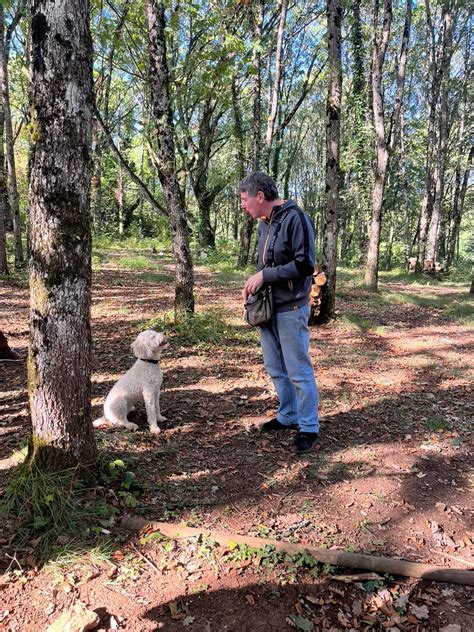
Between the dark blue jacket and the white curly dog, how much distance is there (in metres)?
1.22

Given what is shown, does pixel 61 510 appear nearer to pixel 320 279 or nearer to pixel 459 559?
pixel 459 559

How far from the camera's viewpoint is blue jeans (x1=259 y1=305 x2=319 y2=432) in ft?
12.4

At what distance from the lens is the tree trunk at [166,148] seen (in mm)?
6711

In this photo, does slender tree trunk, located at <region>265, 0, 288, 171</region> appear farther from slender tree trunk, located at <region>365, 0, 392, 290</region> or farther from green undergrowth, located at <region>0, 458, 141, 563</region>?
green undergrowth, located at <region>0, 458, 141, 563</region>

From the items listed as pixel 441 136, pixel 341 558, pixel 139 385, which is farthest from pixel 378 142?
pixel 341 558

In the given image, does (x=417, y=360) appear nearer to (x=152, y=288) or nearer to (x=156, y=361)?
(x=156, y=361)

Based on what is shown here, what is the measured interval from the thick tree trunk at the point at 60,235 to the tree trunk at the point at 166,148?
4.33 metres

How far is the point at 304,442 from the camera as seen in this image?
13.0 ft

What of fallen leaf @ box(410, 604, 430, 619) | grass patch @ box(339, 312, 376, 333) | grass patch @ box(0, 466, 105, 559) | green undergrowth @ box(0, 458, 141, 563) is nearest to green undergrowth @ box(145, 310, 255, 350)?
grass patch @ box(339, 312, 376, 333)

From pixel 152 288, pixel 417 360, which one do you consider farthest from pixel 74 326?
pixel 152 288

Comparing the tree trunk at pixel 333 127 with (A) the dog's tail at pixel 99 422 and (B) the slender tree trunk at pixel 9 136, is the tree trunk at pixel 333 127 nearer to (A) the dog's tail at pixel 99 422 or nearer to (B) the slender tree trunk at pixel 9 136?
(A) the dog's tail at pixel 99 422

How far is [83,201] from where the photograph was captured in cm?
289

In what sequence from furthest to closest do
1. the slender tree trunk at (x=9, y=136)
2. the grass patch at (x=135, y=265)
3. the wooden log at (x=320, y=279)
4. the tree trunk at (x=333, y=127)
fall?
the grass patch at (x=135, y=265) < the slender tree trunk at (x=9, y=136) < the wooden log at (x=320, y=279) < the tree trunk at (x=333, y=127)

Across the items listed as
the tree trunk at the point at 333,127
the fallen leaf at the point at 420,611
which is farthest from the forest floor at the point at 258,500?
the tree trunk at the point at 333,127
